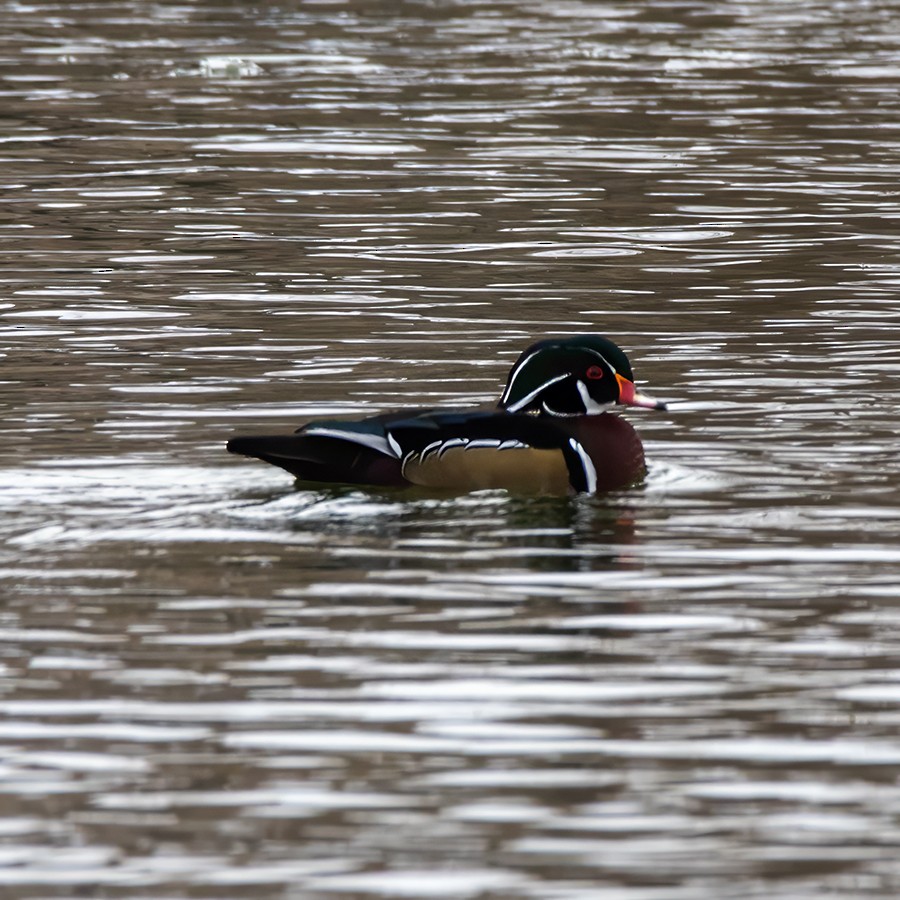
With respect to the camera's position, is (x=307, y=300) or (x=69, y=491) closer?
(x=69, y=491)

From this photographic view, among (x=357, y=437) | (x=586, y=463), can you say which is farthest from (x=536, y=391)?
(x=357, y=437)

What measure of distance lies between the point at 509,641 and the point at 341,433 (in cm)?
205

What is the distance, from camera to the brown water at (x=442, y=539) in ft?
21.2

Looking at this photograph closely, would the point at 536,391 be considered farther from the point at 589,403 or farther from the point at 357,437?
the point at 357,437

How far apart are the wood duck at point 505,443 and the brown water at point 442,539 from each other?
14 centimetres

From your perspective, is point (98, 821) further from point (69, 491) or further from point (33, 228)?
point (33, 228)

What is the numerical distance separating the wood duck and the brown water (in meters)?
0.14

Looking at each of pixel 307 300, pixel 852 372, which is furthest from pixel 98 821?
pixel 307 300

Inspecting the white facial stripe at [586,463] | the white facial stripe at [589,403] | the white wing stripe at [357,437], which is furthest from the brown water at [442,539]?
the white facial stripe at [589,403]

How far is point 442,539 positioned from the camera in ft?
30.7

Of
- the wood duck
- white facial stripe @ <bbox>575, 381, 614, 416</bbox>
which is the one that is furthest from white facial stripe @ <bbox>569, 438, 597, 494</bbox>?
white facial stripe @ <bbox>575, 381, 614, 416</bbox>

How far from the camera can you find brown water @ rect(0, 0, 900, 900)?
6.46m

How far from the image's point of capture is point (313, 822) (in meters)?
6.48

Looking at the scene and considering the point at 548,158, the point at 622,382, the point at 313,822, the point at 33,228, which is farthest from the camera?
the point at 548,158
